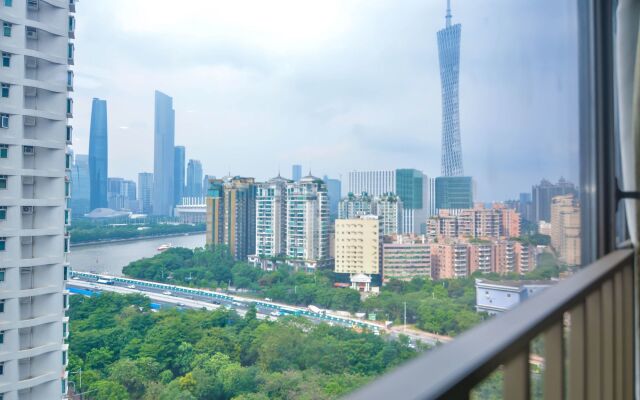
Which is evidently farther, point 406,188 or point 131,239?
point 406,188

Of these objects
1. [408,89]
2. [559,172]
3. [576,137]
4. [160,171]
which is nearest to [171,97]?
[160,171]

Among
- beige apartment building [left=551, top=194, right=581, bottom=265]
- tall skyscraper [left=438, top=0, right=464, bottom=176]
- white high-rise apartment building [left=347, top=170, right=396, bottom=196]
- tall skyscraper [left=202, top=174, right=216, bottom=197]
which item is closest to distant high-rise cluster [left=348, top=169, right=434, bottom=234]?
white high-rise apartment building [left=347, top=170, right=396, bottom=196]

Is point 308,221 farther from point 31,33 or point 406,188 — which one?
point 31,33

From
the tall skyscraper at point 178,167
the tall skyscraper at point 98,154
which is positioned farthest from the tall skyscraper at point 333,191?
the tall skyscraper at point 98,154

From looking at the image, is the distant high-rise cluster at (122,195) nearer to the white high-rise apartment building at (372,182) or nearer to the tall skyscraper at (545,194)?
the white high-rise apartment building at (372,182)

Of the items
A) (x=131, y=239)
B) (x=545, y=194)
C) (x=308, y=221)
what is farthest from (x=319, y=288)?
(x=545, y=194)
